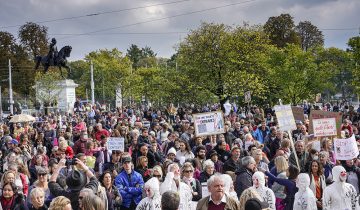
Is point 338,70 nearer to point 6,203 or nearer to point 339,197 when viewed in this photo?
point 339,197

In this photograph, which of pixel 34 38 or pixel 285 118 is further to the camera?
pixel 34 38

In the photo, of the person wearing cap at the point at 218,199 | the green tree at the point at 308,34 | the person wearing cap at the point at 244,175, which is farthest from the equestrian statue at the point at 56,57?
the green tree at the point at 308,34

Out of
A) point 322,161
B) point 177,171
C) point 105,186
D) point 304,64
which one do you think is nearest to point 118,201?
point 105,186

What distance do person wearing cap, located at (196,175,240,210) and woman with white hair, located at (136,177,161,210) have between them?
1128 mm

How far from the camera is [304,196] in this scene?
752 cm

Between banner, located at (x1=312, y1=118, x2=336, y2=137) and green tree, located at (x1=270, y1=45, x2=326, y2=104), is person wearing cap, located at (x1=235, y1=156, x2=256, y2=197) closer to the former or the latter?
banner, located at (x1=312, y1=118, x2=336, y2=137)

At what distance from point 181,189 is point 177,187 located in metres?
0.10

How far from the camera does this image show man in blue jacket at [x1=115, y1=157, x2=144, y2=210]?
341 inches

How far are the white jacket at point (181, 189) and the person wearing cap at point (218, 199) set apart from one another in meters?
1.65

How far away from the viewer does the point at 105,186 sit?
26.2ft

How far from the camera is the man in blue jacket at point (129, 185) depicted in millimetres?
8656

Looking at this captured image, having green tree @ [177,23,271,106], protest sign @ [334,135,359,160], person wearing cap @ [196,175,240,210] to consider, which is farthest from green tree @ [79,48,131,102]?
person wearing cap @ [196,175,240,210]

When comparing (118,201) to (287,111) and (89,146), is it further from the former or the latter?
(287,111)

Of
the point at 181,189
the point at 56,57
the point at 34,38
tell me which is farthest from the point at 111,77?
the point at 181,189
